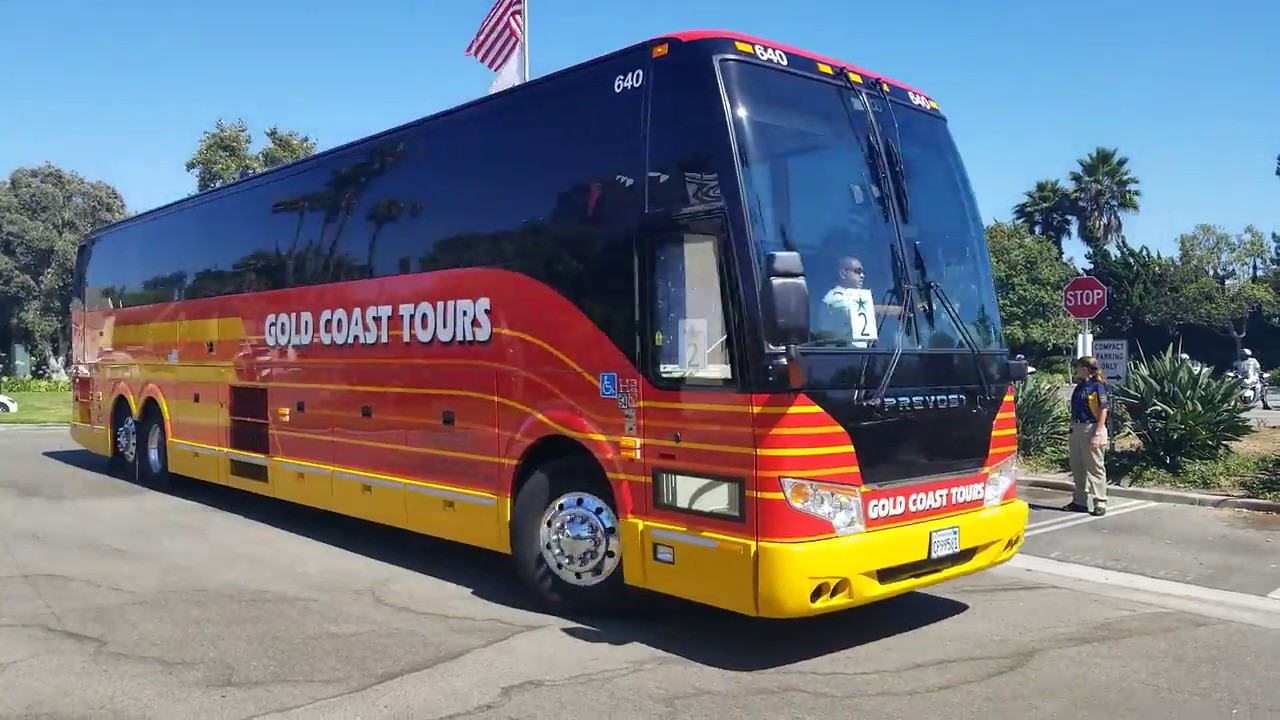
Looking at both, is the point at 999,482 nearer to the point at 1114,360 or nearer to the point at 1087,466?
the point at 1087,466

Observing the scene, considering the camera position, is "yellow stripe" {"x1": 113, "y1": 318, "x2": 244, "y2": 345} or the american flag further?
the american flag

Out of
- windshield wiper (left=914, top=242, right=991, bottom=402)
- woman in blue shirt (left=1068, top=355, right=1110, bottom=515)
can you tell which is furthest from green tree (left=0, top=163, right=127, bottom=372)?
windshield wiper (left=914, top=242, right=991, bottom=402)

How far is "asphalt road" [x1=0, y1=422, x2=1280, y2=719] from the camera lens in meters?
5.18

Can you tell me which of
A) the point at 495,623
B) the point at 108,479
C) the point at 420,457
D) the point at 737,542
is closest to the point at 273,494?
the point at 420,457

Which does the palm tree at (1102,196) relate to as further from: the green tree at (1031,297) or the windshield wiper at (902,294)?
the windshield wiper at (902,294)

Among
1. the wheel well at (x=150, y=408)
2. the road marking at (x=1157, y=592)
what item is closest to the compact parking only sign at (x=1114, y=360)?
the road marking at (x=1157, y=592)

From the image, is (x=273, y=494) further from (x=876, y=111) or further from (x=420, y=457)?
(x=876, y=111)

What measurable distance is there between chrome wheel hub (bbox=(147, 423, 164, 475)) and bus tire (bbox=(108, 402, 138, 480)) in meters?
0.53

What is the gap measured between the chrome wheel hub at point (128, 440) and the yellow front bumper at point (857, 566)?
1143 cm

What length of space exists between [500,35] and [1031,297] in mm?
39539

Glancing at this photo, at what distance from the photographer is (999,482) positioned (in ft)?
21.9

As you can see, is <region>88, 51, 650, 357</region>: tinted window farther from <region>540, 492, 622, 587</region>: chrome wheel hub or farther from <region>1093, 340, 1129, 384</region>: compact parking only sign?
<region>1093, 340, 1129, 384</region>: compact parking only sign

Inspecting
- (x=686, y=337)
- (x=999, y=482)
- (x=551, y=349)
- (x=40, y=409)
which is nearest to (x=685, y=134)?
(x=686, y=337)

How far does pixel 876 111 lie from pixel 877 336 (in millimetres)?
1601
